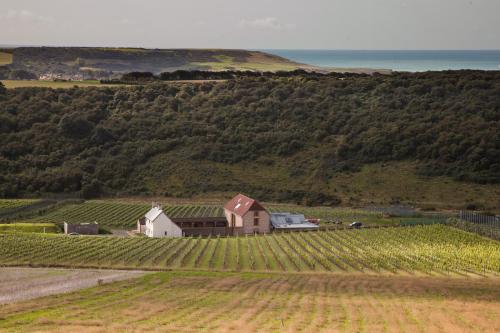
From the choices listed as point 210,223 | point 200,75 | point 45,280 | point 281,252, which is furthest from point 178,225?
point 200,75

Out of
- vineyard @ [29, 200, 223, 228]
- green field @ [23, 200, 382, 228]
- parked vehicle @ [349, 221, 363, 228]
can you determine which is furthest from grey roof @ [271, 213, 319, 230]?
vineyard @ [29, 200, 223, 228]

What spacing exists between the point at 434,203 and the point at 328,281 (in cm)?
3782

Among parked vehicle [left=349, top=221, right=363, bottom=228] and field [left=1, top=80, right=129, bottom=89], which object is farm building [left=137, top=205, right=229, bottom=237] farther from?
field [left=1, top=80, right=129, bottom=89]

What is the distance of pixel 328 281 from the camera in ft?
127

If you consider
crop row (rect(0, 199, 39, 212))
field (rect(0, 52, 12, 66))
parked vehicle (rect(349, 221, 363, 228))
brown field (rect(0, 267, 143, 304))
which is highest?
field (rect(0, 52, 12, 66))

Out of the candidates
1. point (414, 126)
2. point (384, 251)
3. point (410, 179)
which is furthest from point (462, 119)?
point (384, 251)

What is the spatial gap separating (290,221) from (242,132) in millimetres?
34378

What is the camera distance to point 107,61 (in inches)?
5945

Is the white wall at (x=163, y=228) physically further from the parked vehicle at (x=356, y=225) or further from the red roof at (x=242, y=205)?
the parked vehicle at (x=356, y=225)

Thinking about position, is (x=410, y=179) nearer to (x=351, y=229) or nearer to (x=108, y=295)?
(x=351, y=229)

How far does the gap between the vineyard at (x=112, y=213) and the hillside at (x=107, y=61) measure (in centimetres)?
7215

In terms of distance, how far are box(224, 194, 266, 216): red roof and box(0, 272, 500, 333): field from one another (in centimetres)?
1939

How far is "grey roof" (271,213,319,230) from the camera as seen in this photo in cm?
6031

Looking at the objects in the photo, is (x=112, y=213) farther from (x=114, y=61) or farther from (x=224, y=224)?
(x=114, y=61)
